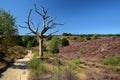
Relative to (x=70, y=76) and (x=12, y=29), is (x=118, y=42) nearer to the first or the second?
(x=12, y=29)

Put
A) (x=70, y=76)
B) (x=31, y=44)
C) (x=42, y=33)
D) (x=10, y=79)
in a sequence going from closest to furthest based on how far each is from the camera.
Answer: (x=70, y=76), (x=10, y=79), (x=42, y=33), (x=31, y=44)

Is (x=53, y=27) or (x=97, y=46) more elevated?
(x=53, y=27)

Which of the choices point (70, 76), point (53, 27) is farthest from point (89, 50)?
point (70, 76)

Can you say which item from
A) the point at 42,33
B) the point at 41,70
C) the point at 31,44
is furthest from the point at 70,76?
the point at 31,44

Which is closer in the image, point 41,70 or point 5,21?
point 41,70

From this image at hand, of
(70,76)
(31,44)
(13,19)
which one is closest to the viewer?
(70,76)

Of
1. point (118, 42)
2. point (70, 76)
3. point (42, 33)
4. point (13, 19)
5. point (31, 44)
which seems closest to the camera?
point (70, 76)

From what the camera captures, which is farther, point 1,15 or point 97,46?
point 97,46

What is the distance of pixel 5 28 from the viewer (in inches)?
1154

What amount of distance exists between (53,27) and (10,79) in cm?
1393

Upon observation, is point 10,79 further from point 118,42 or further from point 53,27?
point 118,42

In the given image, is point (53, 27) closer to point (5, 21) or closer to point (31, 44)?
point (5, 21)

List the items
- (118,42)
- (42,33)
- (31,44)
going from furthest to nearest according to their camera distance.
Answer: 1. (31,44)
2. (118,42)
3. (42,33)

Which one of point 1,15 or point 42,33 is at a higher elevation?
A: point 1,15
